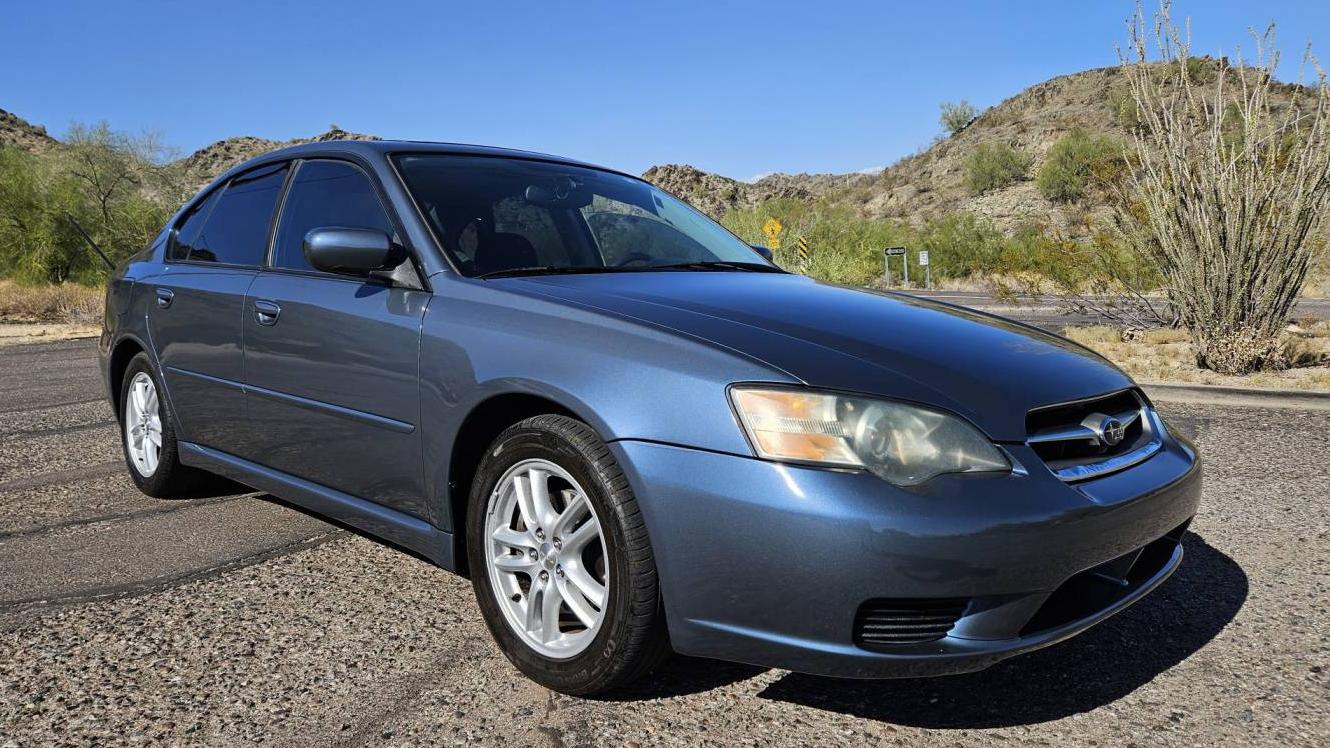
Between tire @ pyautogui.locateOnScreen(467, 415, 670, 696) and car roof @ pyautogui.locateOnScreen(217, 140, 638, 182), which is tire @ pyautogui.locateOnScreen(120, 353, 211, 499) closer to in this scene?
car roof @ pyautogui.locateOnScreen(217, 140, 638, 182)

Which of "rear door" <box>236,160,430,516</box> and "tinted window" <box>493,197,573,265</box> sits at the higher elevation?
"tinted window" <box>493,197,573,265</box>

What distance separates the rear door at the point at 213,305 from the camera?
12.3 feet

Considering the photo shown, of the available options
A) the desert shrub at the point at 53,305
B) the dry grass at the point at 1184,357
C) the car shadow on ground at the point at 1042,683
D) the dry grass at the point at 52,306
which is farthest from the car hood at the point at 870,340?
the desert shrub at the point at 53,305

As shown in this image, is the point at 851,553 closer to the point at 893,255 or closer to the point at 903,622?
the point at 903,622

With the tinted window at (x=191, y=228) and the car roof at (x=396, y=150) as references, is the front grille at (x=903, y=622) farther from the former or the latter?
the tinted window at (x=191, y=228)

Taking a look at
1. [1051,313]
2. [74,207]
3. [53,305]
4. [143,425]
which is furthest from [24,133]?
→ [143,425]

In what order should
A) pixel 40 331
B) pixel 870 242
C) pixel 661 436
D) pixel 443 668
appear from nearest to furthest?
1. pixel 661 436
2. pixel 443 668
3. pixel 40 331
4. pixel 870 242

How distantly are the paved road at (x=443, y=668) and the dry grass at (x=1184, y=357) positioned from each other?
4.51 m

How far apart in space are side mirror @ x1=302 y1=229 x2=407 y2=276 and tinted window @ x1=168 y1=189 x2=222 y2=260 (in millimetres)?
1784

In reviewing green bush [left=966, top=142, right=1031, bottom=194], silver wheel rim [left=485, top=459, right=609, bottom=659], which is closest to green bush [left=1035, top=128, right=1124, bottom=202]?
green bush [left=966, top=142, right=1031, bottom=194]

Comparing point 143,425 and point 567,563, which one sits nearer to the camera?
point 567,563

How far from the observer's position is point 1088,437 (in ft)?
7.98

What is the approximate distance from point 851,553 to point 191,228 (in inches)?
145

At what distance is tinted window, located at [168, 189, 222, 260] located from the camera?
4.41m
